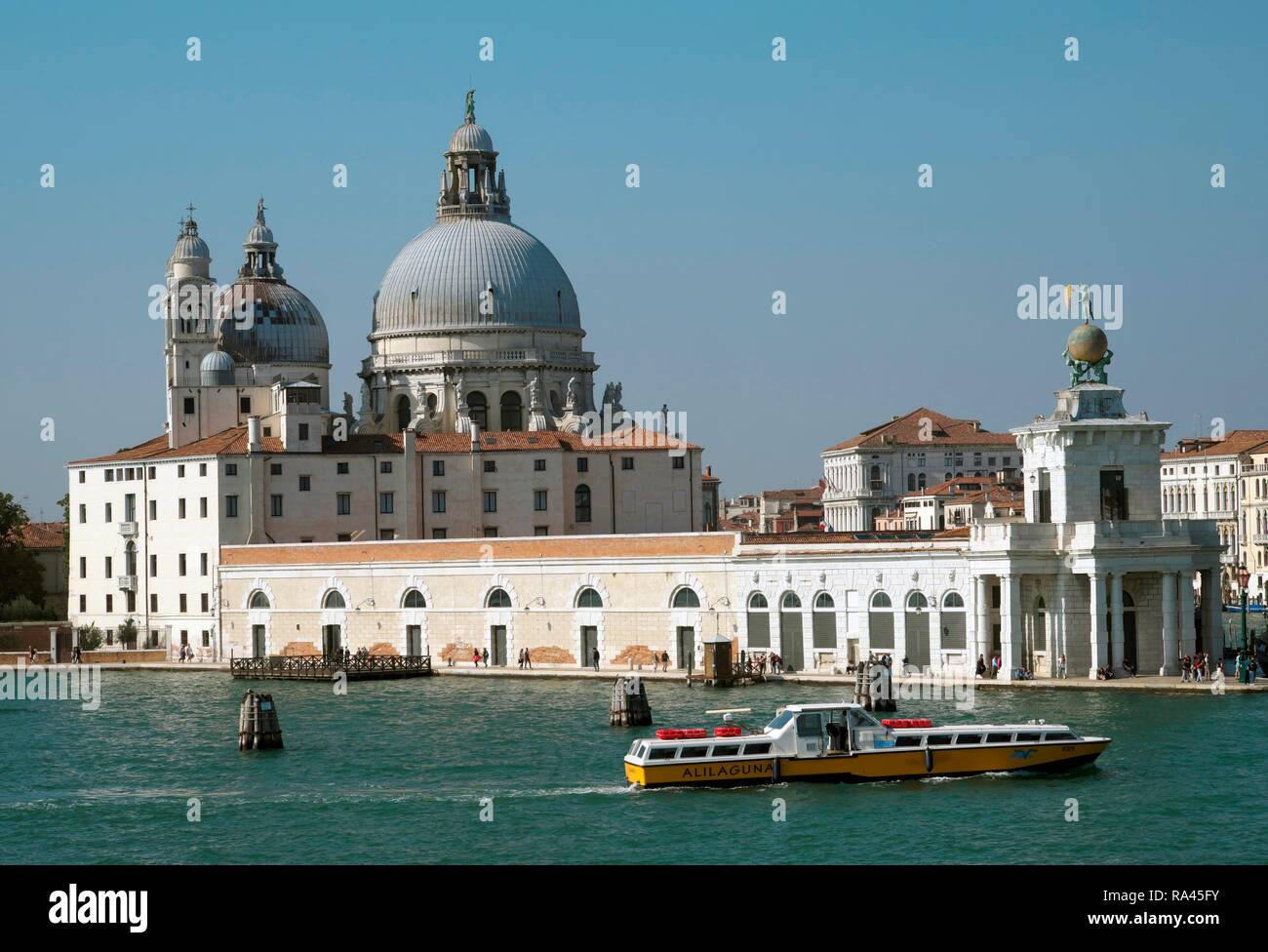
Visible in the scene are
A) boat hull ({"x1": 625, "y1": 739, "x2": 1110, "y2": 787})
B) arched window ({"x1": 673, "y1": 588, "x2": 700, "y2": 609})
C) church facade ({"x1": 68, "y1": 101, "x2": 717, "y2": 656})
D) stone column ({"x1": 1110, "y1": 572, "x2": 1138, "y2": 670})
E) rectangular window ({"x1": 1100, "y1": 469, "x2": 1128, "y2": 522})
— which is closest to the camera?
boat hull ({"x1": 625, "y1": 739, "x2": 1110, "y2": 787})

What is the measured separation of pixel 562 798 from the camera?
109 feet

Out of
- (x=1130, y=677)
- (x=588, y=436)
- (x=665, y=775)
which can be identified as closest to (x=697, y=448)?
(x=588, y=436)

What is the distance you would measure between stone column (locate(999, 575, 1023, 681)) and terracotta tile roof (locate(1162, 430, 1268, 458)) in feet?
215

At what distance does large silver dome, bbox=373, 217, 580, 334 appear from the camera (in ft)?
281

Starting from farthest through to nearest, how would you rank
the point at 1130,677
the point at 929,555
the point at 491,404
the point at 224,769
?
the point at 491,404
the point at 929,555
the point at 1130,677
the point at 224,769

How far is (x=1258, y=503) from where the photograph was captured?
109375 millimetres

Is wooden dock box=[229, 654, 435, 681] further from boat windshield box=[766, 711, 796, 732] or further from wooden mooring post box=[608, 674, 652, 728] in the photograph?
boat windshield box=[766, 711, 796, 732]

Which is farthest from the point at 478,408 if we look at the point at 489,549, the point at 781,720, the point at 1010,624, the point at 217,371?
the point at 781,720

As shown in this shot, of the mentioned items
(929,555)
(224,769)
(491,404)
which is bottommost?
(224,769)

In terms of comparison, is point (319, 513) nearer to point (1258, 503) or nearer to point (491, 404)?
point (491, 404)

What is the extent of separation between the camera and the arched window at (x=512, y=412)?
84.4 m

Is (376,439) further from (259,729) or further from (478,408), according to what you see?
(259,729)

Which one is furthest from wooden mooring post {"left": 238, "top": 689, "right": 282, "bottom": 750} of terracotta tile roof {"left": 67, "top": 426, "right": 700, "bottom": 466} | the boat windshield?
terracotta tile roof {"left": 67, "top": 426, "right": 700, "bottom": 466}

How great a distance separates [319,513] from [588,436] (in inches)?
429
